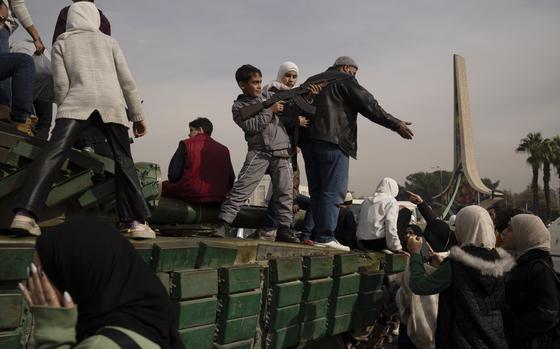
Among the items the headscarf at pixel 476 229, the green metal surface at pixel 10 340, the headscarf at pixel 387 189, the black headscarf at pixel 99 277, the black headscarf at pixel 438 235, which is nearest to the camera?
the black headscarf at pixel 99 277

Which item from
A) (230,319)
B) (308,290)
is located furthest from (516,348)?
(230,319)

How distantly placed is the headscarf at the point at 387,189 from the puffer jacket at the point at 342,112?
3.87ft

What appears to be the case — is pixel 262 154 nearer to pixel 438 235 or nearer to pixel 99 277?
pixel 438 235

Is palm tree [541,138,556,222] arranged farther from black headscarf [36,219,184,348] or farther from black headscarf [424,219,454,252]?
black headscarf [36,219,184,348]

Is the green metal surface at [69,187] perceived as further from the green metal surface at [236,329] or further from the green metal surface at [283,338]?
the green metal surface at [283,338]

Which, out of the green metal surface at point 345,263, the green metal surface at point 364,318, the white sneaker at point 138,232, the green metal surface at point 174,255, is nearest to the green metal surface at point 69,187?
the white sneaker at point 138,232

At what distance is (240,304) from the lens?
3.90m

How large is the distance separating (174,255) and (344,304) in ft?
7.26

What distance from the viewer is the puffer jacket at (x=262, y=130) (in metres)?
5.33

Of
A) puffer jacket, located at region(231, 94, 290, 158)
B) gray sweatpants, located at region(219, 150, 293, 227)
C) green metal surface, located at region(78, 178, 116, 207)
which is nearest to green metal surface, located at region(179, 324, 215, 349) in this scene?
green metal surface, located at region(78, 178, 116, 207)

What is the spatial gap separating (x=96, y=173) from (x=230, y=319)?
1213 millimetres

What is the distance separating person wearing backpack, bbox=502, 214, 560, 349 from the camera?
3.92 m

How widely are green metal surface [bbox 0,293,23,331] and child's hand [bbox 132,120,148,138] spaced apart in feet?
5.70

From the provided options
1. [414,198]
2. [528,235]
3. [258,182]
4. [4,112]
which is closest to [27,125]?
[4,112]
